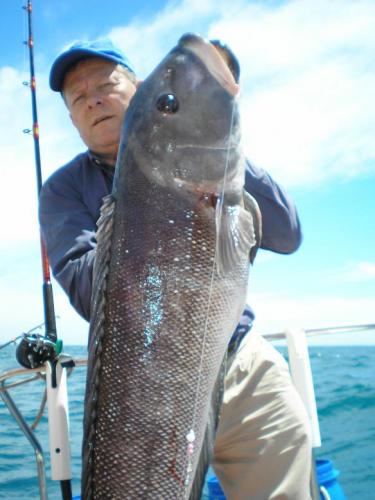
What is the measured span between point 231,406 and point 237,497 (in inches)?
18.8

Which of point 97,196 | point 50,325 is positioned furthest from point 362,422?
point 97,196

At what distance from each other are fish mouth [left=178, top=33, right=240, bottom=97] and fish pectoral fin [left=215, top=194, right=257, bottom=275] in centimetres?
53

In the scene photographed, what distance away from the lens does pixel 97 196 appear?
9.13ft

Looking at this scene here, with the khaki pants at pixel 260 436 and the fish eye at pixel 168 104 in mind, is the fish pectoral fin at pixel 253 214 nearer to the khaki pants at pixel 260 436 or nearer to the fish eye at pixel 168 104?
the fish eye at pixel 168 104

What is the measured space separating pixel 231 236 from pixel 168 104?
65 centimetres

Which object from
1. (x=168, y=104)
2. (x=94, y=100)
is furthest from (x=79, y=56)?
(x=168, y=104)

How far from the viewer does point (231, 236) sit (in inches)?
76.4

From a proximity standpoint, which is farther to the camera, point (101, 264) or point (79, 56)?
point (79, 56)

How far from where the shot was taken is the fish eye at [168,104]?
2.17m

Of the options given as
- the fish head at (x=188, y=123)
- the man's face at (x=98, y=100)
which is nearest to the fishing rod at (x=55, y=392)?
the man's face at (x=98, y=100)

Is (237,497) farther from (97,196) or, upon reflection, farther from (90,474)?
(97,196)

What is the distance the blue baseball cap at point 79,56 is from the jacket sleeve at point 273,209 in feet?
3.39

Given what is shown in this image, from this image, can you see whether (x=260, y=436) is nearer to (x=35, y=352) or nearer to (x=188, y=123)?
(x=35, y=352)

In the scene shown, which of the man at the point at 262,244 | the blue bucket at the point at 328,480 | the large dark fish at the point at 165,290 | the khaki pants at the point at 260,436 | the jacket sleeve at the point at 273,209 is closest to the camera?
the large dark fish at the point at 165,290
